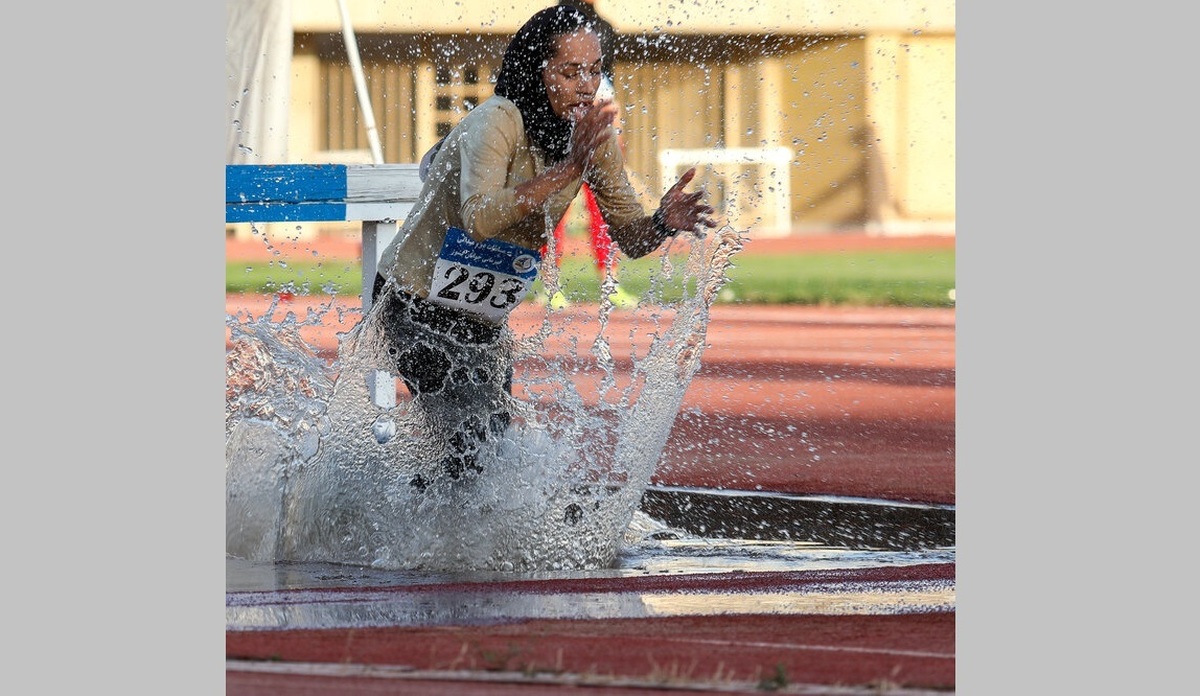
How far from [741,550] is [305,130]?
18118 mm

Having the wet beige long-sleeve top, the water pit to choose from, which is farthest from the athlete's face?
the water pit

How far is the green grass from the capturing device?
17.6 m

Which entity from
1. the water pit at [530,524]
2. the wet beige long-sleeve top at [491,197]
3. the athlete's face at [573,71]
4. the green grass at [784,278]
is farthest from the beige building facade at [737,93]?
the athlete's face at [573,71]

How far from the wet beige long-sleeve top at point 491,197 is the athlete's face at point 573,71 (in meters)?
0.16

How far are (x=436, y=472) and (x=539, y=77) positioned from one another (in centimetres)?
146

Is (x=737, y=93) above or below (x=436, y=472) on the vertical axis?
above

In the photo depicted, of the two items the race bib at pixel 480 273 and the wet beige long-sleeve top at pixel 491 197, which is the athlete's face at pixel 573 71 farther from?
the race bib at pixel 480 273

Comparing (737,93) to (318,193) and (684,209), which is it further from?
(684,209)

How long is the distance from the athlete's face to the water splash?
2.53 feet

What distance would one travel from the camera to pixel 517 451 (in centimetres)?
617

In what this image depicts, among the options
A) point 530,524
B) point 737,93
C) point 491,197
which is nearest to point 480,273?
point 491,197

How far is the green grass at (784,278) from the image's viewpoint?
1764 centimetres

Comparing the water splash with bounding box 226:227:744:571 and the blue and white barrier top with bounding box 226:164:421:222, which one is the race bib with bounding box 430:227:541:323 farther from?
the blue and white barrier top with bounding box 226:164:421:222

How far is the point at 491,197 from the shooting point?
555 cm
